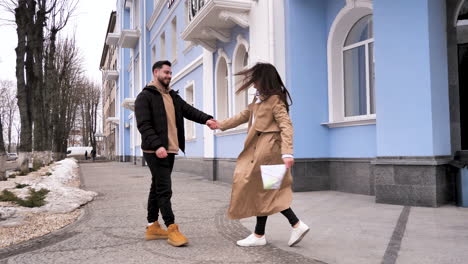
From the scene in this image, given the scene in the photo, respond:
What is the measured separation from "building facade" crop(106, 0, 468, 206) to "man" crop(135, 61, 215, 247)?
5.46 feet

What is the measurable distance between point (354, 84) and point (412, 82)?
7.30 feet

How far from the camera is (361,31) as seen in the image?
8.77 m

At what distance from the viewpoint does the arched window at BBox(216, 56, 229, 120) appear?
41.5 feet

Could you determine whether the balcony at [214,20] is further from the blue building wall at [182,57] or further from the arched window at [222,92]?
the blue building wall at [182,57]

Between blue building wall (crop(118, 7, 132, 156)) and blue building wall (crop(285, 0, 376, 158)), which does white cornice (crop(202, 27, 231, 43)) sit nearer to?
blue building wall (crop(285, 0, 376, 158))

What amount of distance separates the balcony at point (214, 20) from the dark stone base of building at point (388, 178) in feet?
12.5

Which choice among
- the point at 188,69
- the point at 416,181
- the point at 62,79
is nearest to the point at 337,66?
the point at 416,181

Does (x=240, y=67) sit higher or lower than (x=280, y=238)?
higher

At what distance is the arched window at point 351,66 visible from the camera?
8.44 m

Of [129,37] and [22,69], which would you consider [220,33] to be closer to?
[22,69]

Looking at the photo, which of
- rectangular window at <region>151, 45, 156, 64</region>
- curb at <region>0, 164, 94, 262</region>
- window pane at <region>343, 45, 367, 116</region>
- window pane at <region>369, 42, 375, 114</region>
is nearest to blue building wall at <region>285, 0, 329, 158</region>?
window pane at <region>343, 45, 367, 116</region>

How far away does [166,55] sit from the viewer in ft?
69.5

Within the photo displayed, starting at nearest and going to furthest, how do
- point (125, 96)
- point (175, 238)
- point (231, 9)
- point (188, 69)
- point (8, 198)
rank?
point (175, 238), point (8, 198), point (231, 9), point (188, 69), point (125, 96)

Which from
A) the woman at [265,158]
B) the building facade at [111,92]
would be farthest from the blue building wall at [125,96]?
the woman at [265,158]
